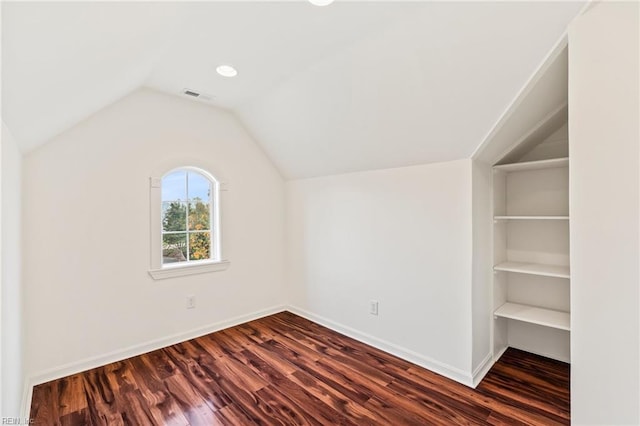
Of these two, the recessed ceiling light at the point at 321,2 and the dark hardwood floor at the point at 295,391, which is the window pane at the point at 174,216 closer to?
the dark hardwood floor at the point at 295,391

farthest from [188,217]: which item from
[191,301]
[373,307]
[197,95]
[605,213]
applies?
[605,213]

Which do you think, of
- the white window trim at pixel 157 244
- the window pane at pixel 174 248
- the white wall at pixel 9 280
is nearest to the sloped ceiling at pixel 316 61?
the white wall at pixel 9 280

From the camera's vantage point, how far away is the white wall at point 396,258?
2.32m

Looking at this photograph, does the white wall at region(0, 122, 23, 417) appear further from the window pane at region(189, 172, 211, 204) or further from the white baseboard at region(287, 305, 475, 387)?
the white baseboard at region(287, 305, 475, 387)

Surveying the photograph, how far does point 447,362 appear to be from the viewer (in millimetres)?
2359

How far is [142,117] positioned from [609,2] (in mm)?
3213

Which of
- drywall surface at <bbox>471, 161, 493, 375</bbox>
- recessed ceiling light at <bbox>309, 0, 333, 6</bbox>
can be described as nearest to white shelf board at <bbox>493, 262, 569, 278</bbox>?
drywall surface at <bbox>471, 161, 493, 375</bbox>

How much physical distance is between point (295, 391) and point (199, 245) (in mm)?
1875

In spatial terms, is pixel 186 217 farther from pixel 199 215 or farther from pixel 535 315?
pixel 535 315

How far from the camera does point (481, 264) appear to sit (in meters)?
2.37

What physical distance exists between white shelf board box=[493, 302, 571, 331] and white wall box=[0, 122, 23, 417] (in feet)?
10.4

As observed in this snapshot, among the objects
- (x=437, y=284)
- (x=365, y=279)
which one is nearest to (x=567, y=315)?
(x=437, y=284)

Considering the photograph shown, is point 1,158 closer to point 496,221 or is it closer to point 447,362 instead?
point 447,362

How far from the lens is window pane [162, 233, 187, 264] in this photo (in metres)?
3.03
